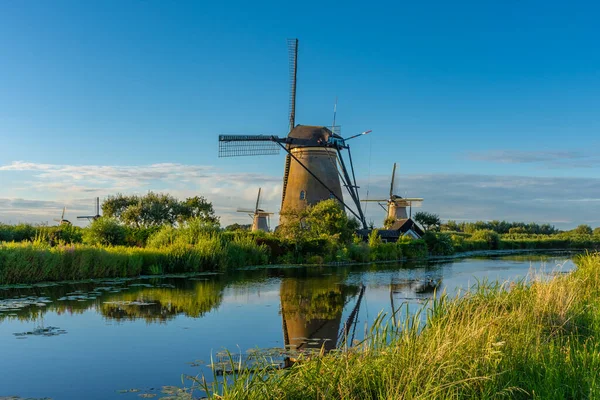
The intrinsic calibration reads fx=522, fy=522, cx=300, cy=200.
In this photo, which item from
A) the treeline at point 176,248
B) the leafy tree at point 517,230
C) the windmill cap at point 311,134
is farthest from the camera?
the leafy tree at point 517,230

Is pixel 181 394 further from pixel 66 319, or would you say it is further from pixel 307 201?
pixel 307 201

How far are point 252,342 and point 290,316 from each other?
2453 millimetres

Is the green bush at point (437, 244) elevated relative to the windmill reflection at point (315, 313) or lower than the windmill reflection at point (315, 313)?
elevated

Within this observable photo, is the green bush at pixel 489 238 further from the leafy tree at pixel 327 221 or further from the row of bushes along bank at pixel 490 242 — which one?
the leafy tree at pixel 327 221

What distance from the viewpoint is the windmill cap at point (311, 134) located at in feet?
109

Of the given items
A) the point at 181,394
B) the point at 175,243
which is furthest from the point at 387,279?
the point at 181,394

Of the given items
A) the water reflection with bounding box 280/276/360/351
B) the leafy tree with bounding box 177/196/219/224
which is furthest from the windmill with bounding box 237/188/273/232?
the water reflection with bounding box 280/276/360/351

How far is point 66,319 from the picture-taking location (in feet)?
31.0

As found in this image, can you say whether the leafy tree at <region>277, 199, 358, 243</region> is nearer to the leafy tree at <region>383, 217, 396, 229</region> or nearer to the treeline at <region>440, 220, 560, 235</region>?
the leafy tree at <region>383, 217, 396, 229</region>

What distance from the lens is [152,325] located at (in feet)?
29.8

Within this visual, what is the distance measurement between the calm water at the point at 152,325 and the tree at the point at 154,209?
2568 cm

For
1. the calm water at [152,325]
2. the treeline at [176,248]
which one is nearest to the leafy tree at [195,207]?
the treeline at [176,248]

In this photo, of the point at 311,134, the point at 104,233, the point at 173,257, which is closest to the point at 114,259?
the point at 173,257

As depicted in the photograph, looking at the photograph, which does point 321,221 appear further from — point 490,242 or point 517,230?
point 517,230
